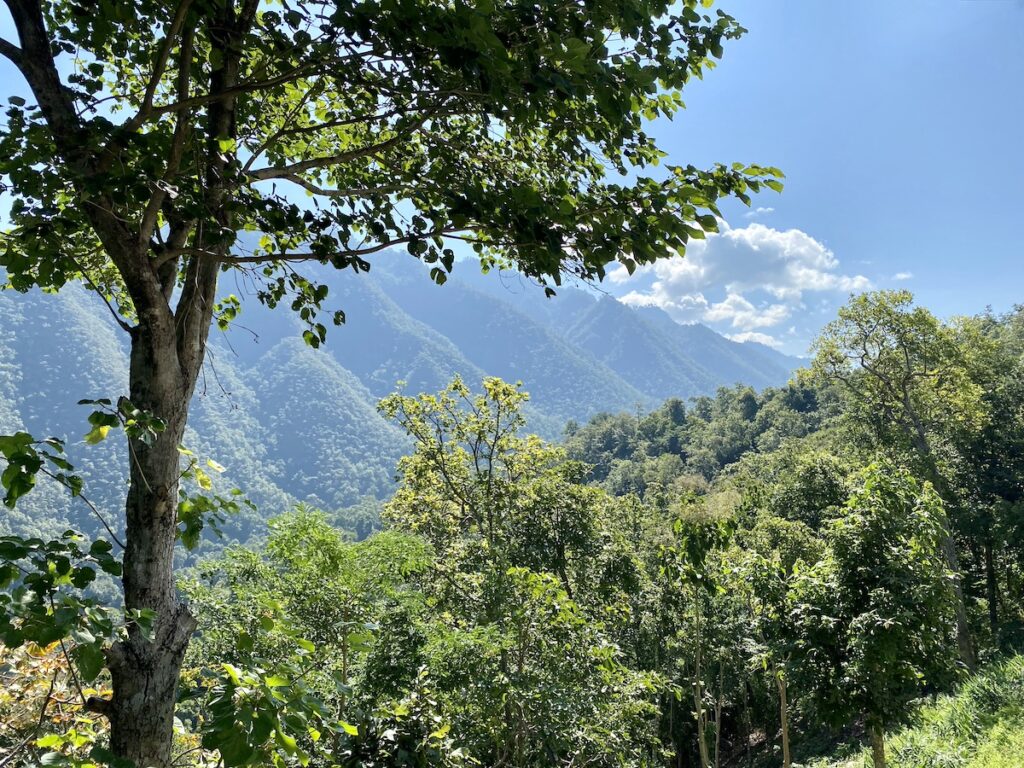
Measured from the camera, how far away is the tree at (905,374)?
1744 cm

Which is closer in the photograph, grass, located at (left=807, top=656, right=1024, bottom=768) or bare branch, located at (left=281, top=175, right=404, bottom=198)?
bare branch, located at (left=281, top=175, right=404, bottom=198)

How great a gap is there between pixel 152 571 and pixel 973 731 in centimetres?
1137

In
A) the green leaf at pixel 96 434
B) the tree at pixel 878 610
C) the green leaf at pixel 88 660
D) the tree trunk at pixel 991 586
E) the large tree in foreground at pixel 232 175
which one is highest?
the large tree in foreground at pixel 232 175

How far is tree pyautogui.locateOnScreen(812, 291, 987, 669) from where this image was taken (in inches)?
687

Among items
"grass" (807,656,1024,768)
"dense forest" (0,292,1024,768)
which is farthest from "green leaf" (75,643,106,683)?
"grass" (807,656,1024,768)

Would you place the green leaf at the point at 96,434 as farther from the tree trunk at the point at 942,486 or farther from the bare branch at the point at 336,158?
the tree trunk at the point at 942,486

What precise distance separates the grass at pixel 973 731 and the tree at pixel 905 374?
8229 millimetres

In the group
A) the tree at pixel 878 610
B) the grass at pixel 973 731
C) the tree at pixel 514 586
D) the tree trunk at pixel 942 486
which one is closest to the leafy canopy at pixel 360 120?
the tree at pixel 514 586

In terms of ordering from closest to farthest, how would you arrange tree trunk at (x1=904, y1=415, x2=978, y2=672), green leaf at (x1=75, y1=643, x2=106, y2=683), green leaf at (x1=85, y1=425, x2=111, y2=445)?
green leaf at (x1=75, y1=643, x2=106, y2=683)
green leaf at (x1=85, y1=425, x2=111, y2=445)
tree trunk at (x1=904, y1=415, x2=978, y2=672)

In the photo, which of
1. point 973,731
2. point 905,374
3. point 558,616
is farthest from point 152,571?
point 905,374

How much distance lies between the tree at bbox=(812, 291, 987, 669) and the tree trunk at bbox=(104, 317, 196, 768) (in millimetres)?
19900

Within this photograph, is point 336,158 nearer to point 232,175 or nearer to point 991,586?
point 232,175

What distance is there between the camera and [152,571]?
2137 mm

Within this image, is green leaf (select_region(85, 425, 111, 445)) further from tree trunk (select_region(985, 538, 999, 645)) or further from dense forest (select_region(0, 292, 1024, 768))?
tree trunk (select_region(985, 538, 999, 645))
